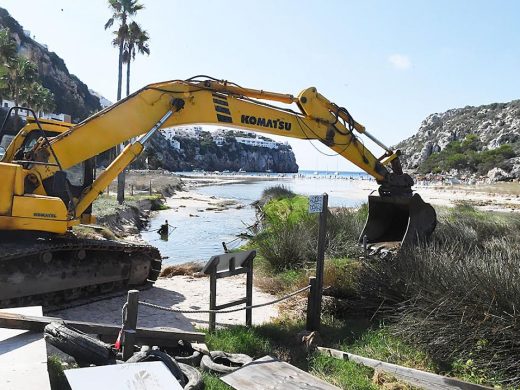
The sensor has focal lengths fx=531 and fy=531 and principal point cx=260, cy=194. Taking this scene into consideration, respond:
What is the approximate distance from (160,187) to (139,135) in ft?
138

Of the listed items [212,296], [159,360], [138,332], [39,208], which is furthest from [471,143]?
[159,360]

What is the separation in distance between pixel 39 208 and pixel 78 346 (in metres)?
3.77

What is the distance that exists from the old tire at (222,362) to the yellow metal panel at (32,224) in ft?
12.0

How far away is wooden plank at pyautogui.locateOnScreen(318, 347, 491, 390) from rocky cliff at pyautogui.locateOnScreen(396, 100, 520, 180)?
238ft

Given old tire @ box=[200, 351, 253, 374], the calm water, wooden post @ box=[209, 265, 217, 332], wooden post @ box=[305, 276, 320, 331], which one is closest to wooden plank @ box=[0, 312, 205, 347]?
old tire @ box=[200, 351, 253, 374]

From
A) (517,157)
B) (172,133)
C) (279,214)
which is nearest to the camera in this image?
(279,214)

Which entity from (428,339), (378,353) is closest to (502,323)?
(428,339)

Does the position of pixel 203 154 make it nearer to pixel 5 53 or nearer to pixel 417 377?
pixel 5 53

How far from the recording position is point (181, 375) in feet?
16.6

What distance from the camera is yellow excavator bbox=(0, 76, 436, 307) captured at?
27.1 ft

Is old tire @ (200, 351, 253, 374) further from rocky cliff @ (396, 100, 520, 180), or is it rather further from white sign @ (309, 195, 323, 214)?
rocky cliff @ (396, 100, 520, 180)

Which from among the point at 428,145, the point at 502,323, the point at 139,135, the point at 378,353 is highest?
the point at 428,145

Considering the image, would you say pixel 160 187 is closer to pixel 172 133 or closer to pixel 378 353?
pixel 378 353

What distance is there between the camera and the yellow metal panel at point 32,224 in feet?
26.4
